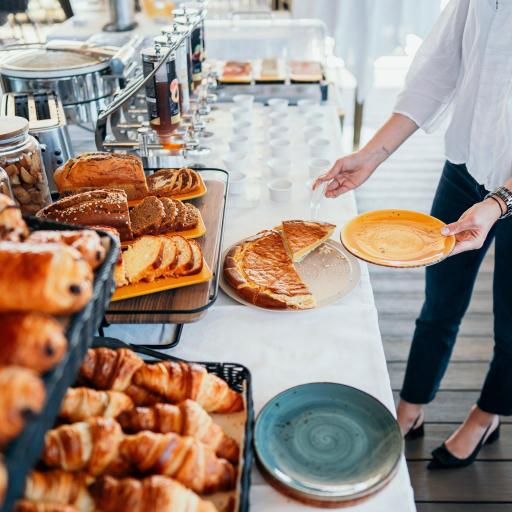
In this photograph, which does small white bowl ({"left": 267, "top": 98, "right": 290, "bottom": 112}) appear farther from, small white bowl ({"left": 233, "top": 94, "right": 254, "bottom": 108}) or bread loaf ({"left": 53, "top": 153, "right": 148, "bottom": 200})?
bread loaf ({"left": 53, "top": 153, "right": 148, "bottom": 200})

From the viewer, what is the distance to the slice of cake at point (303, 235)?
132 centimetres

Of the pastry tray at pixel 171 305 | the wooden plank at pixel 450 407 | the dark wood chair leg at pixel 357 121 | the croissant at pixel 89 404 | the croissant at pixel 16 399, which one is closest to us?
the croissant at pixel 16 399

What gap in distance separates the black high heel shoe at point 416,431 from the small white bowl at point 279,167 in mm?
900

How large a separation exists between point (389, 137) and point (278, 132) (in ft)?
1.72

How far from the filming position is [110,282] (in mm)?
666

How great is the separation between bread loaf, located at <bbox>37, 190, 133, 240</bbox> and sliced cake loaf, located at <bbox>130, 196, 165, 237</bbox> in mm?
36

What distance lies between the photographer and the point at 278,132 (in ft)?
6.57

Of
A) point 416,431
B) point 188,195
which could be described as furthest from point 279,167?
point 416,431

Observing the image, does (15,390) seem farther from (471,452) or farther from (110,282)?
(471,452)

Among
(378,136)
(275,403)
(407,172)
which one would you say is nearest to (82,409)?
(275,403)

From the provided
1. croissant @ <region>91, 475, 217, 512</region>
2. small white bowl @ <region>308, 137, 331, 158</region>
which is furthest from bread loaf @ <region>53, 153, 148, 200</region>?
croissant @ <region>91, 475, 217, 512</region>

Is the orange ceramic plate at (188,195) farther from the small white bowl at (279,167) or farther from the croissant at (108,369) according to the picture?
the croissant at (108,369)

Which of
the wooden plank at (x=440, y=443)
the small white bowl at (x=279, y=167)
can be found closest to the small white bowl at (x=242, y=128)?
the small white bowl at (x=279, y=167)

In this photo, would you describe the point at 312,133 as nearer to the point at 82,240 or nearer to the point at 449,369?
the point at 449,369
